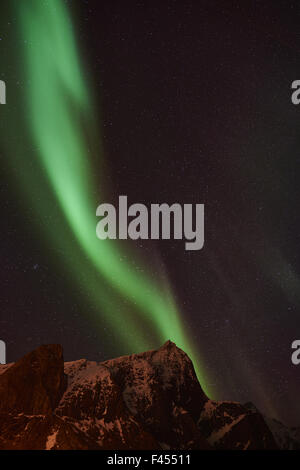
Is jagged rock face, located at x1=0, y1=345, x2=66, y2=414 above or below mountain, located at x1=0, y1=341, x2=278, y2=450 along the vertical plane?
above

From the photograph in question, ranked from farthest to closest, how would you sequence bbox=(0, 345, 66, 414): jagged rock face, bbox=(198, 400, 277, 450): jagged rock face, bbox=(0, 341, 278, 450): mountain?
bbox=(198, 400, 277, 450): jagged rock face, bbox=(0, 345, 66, 414): jagged rock face, bbox=(0, 341, 278, 450): mountain

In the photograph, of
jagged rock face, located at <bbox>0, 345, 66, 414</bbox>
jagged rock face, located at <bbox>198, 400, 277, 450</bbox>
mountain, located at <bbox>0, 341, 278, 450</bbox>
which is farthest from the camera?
jagged rock face, located at <bbox>198, 400, 277, 450</bbox>

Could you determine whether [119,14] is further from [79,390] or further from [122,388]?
[122,388]

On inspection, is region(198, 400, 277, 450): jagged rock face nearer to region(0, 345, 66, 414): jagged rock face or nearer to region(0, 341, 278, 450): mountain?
region(0, 341, 278, 450): mountain

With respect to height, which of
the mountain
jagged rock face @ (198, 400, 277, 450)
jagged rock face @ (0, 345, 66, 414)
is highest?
jagged rock face @ (0, 345, 66, 414)

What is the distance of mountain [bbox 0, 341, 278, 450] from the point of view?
4003cm

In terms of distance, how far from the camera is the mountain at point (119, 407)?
131ft

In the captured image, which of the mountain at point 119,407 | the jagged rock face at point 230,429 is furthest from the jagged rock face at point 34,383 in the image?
the jagged rock face at point 230,429

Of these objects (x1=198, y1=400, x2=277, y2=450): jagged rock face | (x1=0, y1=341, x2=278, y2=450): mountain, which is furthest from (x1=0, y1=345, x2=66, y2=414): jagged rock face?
(x1=198, y1=400, x2=277, y2=450): jagged rock face

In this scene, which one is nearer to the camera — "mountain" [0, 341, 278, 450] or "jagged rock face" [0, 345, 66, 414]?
"mountain" [0, 341, 278, 450]

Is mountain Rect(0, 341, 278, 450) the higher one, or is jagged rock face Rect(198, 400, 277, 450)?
mountain Rect(0, 341, 278, 450)

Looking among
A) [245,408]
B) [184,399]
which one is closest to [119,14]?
[184,399]

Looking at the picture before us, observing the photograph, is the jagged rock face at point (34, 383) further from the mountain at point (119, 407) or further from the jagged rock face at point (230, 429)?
the jagged rock face at point (230, 429)
